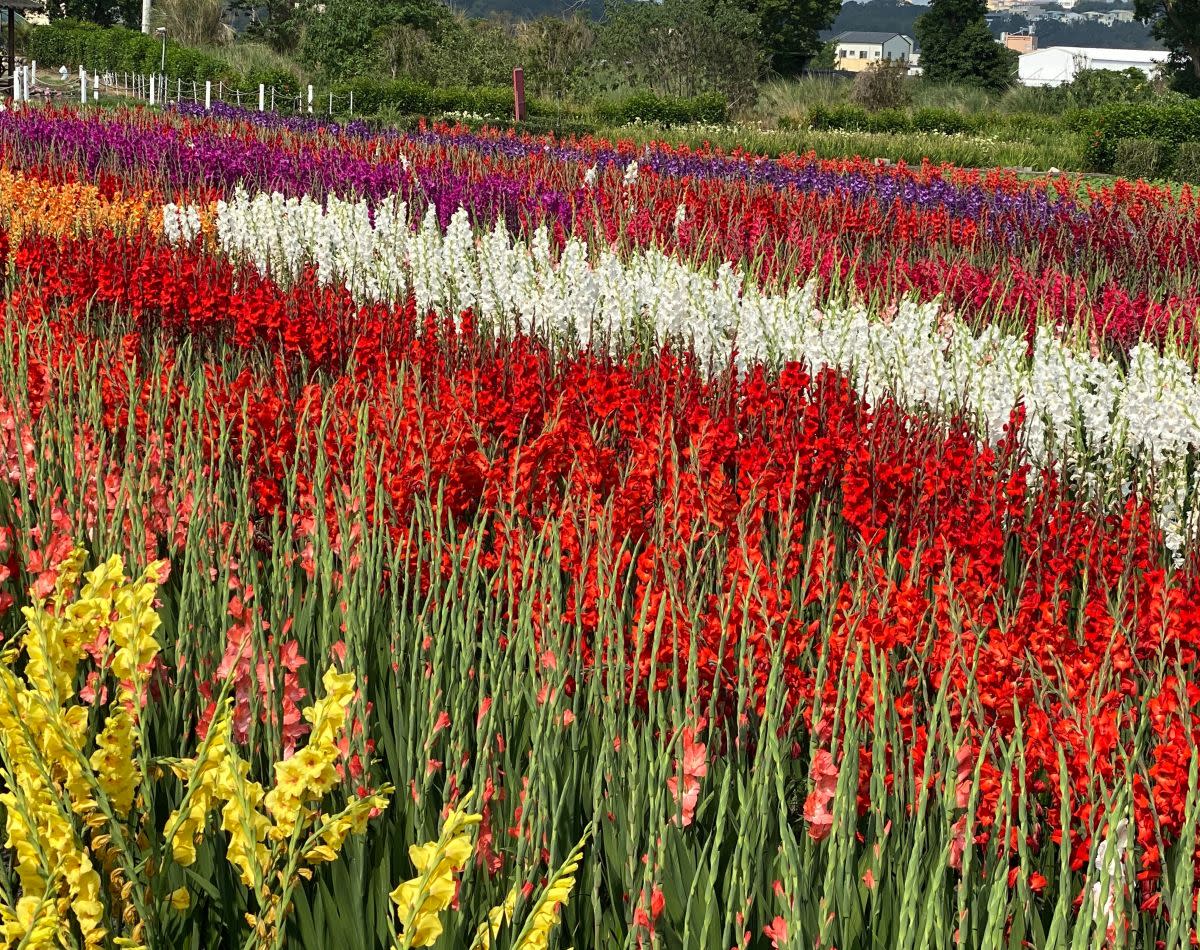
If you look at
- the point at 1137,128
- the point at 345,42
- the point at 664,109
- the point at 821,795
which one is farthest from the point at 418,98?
the point at 821,795

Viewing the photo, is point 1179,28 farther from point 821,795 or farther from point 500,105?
point 821,795

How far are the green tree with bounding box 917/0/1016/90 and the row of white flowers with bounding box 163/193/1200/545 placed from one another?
58.3 meters

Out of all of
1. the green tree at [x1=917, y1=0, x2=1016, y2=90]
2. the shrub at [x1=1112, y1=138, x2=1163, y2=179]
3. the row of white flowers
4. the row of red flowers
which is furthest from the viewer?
the green tree at [x1=917, y1=0, x2=1016, y2=90]

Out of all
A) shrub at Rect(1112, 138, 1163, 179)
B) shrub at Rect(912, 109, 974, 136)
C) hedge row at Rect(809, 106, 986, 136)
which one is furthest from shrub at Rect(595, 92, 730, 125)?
shrub at Rect(1112, 138, 1163, 179)

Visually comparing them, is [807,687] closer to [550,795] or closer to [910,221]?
[550,795]

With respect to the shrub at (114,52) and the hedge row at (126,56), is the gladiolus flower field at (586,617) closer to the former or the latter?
the hedge row at (126,56)

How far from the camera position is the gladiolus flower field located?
1794 millimetres

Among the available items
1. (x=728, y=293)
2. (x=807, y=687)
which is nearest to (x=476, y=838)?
(x=807, y=687)

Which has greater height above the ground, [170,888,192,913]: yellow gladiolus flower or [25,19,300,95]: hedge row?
[25,19,300,95]: hedge row

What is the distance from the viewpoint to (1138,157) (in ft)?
74.0

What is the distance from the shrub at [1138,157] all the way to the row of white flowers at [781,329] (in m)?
16.9

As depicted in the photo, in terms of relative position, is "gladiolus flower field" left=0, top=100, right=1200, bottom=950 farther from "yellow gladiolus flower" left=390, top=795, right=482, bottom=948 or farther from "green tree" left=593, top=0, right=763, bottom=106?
"green tree" left=593, top=0, right=763, bottom=106

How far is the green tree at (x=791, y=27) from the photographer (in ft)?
218

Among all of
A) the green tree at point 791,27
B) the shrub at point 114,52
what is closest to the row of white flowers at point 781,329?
the shrub at point 114,52
